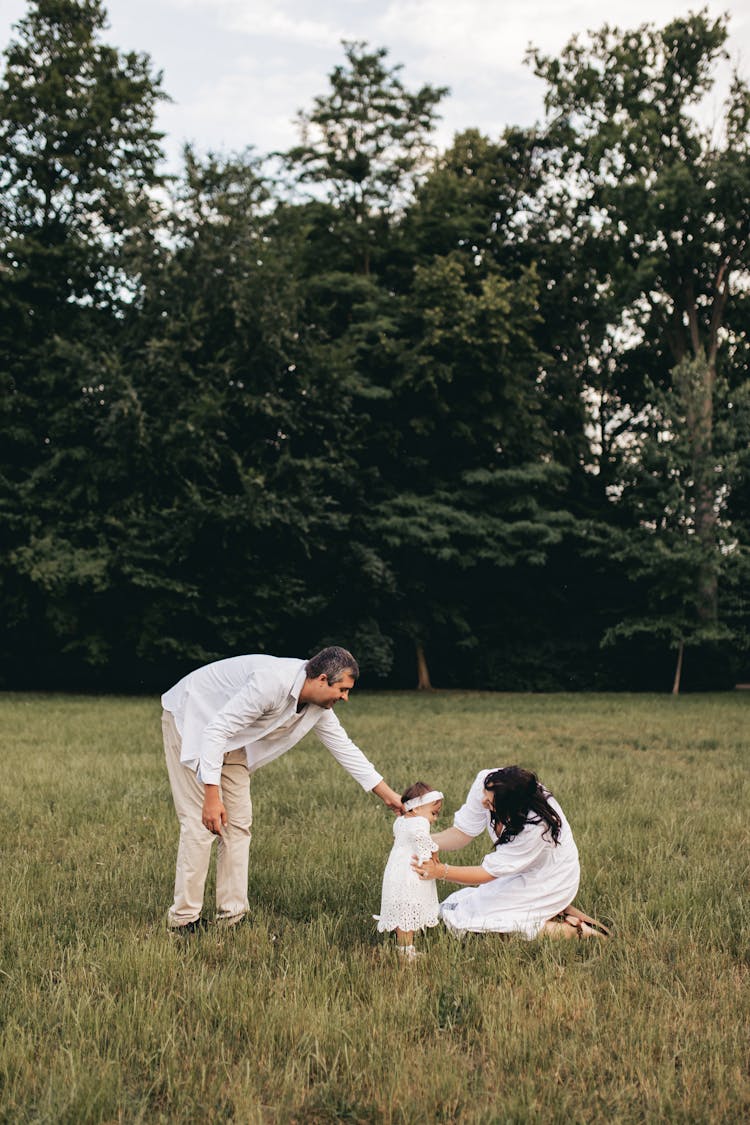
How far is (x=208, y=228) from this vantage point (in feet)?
85.7

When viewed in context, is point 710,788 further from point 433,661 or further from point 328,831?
point 433,661

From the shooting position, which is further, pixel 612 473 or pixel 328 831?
pixel 612 473

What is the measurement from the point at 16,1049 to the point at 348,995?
1.52 metres

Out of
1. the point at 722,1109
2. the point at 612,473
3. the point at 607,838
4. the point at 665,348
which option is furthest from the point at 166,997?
the point at 665,348

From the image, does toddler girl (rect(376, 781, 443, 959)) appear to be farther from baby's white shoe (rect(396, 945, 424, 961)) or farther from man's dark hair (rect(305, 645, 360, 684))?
man's dark hair (rect(305, 645, 360, 684))

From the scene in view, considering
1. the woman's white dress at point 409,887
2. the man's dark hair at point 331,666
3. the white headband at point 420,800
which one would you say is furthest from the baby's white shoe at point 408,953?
the man's dark hair at point 331,666

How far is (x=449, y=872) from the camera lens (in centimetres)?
536

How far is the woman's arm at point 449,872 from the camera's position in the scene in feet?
17.4

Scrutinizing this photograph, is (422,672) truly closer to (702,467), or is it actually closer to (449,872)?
(702,467)

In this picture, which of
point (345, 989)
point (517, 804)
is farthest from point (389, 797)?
point (345, 989)

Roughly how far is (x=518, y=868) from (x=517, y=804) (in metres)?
0.41

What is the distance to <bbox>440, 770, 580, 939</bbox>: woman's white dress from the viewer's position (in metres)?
5.62

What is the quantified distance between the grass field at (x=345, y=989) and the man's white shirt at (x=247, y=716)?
1.01 meters

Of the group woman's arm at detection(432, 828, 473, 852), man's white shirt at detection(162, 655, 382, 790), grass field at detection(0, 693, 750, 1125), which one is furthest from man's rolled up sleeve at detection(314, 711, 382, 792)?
grass field at detection(0, 693, 750, 1125)
